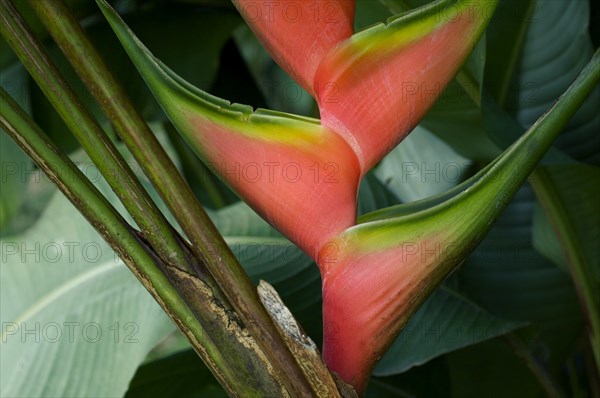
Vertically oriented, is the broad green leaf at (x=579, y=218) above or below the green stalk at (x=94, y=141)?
below

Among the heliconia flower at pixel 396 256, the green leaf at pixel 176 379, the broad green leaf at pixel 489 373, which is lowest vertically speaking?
the broad green leaf at pixel 489 373

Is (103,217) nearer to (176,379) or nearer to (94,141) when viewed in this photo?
(94,141)

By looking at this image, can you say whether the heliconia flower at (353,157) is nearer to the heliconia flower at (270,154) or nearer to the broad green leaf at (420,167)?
the heliconia flower at (270,154)

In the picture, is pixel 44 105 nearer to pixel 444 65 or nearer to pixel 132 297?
pixel 132 297

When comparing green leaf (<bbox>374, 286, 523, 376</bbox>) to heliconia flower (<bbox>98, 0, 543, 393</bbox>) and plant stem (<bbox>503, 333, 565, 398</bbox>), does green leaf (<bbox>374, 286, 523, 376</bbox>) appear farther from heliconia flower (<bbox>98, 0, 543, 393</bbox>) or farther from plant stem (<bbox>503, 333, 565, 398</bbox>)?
heliconia flower (<bbox>98, 0, 543, 393</bbox>)

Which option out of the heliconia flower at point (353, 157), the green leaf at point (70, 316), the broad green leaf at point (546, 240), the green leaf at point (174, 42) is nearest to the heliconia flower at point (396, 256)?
the heliconia flower at point (353, 157)

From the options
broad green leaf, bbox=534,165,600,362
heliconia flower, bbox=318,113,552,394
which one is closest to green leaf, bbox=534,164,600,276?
broad green leaf, bbox=534,165,600,362

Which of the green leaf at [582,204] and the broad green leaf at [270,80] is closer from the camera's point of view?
the green leaf at [582,204]

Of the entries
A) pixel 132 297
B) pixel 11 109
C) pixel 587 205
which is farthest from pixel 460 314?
pixel 11 109
